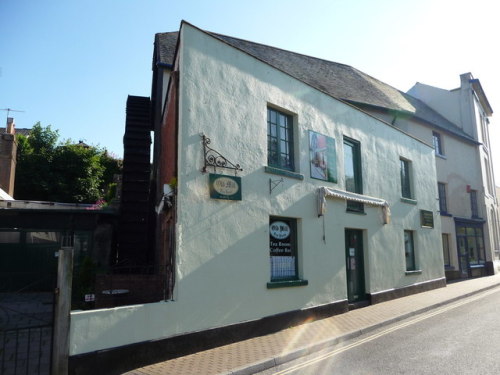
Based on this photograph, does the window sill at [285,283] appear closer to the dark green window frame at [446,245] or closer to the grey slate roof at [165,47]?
the grey slate roof at [165,47]

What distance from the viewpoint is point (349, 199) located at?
1112cm

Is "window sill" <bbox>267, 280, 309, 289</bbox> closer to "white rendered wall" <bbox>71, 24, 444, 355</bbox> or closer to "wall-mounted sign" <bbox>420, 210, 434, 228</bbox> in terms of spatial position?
"white rendered wall" <bbox>71, 24, 444, 355</bbox>

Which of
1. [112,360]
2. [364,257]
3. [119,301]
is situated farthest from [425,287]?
[112,360]

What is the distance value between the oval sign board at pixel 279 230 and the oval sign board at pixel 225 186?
5.01ft

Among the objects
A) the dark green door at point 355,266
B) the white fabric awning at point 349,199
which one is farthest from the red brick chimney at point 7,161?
the dark green door at point 355,266

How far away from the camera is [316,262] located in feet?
31.8

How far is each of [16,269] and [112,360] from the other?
39.0ft

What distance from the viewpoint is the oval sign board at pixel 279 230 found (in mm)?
9008

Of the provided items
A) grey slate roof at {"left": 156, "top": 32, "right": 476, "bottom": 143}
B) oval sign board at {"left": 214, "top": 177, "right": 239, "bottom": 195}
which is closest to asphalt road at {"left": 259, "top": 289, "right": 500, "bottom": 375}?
oval sign board at {"left": 214, "top": 177, "right": 239, "bottom": 195}

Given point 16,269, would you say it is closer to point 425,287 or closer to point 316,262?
point 316,262

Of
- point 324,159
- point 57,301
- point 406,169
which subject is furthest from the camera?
point 406,169

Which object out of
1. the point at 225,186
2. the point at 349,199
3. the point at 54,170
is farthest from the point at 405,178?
the point at 54,170

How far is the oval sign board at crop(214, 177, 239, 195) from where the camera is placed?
25.4 ft

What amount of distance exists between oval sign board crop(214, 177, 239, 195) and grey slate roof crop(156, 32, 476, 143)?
8.47m
